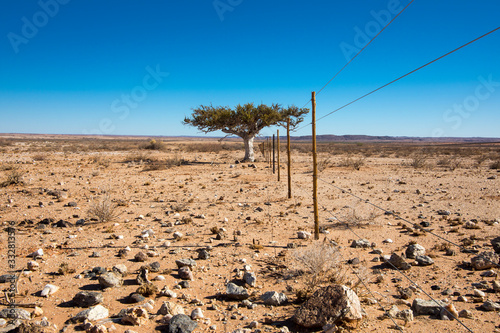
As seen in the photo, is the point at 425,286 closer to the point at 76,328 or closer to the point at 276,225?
the point at 276,225

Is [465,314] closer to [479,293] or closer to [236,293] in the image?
[479,293]

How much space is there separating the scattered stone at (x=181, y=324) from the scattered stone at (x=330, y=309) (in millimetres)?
1232

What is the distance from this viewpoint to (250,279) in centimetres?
496

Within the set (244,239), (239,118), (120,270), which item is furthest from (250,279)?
(239,118)

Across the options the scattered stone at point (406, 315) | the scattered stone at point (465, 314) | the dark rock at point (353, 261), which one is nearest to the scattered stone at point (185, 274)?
the dark rock at point (353, 261)

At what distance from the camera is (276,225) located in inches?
330

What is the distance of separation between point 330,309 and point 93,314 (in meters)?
2.92

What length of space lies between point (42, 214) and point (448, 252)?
10.3 m

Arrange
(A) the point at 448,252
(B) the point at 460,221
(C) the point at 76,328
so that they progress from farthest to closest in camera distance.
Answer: (B) the point at 460,221
(A) the point at 448,252
(C) the point at 76,328

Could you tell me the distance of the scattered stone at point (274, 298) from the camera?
436 centimetres

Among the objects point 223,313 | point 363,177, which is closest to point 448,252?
point 223,313

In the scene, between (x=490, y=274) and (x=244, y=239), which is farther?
(x=244, y=239)

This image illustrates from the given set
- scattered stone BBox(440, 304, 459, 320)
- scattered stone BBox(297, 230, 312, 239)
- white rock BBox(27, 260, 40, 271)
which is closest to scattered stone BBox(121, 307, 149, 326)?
white rock BBox(27, 260, 40, 271)

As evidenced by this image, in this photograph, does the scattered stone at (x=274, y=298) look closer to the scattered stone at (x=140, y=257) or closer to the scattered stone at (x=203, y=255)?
the scattered stone at (x=203, y=255)
